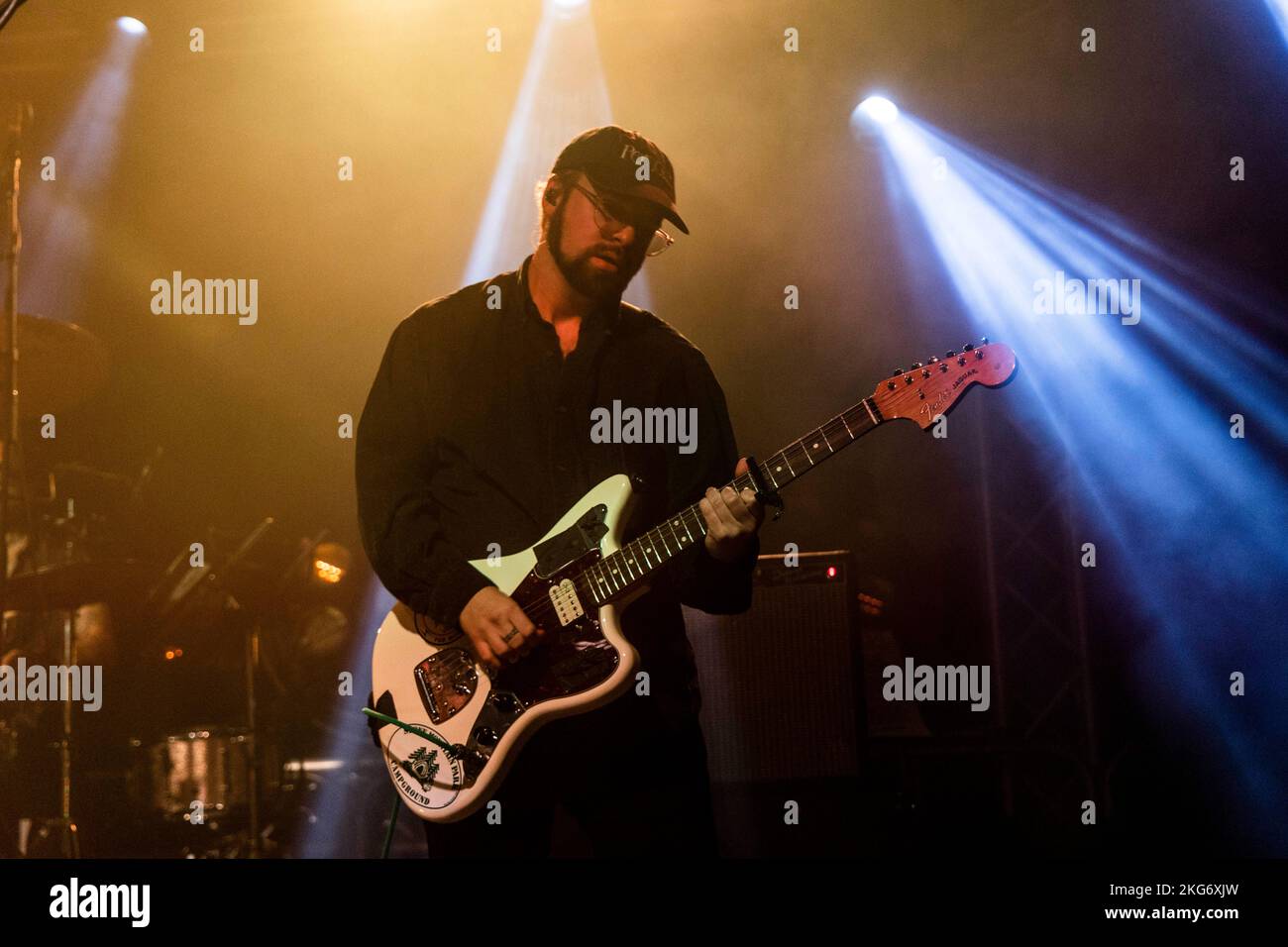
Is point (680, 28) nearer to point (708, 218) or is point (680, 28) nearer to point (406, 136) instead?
point (708, 218)

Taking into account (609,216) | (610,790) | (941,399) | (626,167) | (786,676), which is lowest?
(610,790)

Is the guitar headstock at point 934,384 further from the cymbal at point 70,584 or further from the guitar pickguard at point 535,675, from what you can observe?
the cymbal at point 70,584

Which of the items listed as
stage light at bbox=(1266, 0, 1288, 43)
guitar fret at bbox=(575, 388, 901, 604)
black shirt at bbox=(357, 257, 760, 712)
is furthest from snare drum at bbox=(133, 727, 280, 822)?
stage light at bbox=(1266, 0, 1288, 43)

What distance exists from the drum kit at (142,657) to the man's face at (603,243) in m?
2.06

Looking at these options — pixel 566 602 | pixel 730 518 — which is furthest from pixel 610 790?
pixel 730 518

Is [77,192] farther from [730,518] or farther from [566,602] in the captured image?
[730,518]

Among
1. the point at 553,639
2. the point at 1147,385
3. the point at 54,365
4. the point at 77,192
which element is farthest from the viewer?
the point at 77,192

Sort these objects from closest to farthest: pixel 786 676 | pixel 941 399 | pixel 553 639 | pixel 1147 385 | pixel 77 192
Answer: pixel 553 639, pixel 941 399, pixel 786 676, pixel 1147 385, pixel 77 192

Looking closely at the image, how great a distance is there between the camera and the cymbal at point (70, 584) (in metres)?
3.90

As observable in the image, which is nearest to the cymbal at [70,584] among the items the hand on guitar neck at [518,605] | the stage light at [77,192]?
the stage light at [77,192]

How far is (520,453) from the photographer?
9.26ft

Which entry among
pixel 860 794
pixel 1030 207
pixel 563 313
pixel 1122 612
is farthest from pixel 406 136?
pixel 1122 612

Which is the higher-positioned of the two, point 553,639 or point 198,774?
point 553,639

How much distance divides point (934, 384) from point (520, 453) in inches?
44.4
